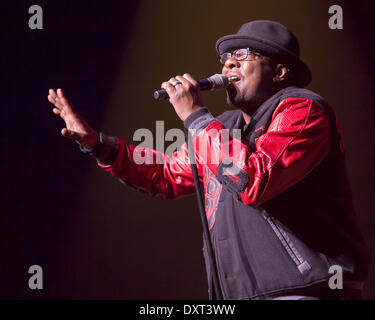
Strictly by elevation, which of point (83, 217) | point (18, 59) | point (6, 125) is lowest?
point (83, 217)

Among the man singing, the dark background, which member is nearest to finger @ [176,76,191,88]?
the man singing

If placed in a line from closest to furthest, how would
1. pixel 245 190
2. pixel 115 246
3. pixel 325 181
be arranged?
pixel 245 190 < pixel 325 181 < pixel 115 246

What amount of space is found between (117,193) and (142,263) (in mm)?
465

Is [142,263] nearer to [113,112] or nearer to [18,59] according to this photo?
[113,112]

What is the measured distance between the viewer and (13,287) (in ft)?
8.59

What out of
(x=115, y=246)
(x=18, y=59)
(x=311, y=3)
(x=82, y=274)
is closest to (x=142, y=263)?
(x=115, y=246)

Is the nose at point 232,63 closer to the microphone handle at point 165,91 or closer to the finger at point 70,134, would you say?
the microphone handle at point 165,91

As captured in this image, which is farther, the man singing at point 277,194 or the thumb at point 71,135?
the thumb at point 71,135

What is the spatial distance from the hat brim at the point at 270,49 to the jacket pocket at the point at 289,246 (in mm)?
638

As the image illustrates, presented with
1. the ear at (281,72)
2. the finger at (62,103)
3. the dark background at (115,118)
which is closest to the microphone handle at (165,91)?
the ear at (281,72)

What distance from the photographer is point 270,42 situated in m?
1.68

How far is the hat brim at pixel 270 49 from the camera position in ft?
5.52

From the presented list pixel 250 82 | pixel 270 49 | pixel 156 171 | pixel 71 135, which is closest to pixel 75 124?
pixel 71 135

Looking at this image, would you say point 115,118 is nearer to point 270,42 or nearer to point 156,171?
point 156,171
